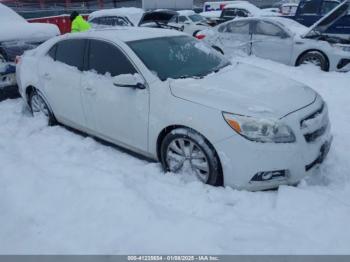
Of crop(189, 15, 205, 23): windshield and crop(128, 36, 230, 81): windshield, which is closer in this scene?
crop(128, 36, 230, 81): windshield

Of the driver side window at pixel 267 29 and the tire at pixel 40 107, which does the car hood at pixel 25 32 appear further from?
the driver side window at pixel 267 29

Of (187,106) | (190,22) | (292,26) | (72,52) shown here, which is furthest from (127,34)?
(190,22)

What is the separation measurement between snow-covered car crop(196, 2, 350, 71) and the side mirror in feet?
20.6

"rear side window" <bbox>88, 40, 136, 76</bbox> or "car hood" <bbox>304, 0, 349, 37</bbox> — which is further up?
"car hood" <bbox>304, 0, 349, 37</bbox>

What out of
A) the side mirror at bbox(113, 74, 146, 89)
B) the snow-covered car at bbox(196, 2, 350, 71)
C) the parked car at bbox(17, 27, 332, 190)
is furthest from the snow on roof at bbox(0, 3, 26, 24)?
the side mirror at bbox(113, 74, 146, 89)

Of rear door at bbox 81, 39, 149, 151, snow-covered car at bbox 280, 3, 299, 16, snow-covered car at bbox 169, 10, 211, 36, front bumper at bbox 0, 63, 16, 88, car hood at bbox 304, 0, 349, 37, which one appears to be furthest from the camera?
snow-covered car at bbox 280, 3, 299, 16

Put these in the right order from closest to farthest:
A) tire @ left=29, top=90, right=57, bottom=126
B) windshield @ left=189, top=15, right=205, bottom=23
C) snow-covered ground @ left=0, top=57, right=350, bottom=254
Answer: snow-covered ground @ left=0, top=57, right=350, bottom=254 → tire @ left=29, top=90, right=57, bottom=126 → windshield @ left=189, top=15, right=205, bottom=23

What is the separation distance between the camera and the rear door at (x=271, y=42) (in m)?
8.80

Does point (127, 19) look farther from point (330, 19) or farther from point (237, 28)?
point (330, 19)

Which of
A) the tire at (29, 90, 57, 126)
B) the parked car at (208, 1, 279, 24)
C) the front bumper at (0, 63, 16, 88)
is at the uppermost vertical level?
the parked car at (208, 1, 279, 24)

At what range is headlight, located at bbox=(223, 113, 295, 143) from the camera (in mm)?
3041

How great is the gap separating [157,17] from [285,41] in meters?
8.22

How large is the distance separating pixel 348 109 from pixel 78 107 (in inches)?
176

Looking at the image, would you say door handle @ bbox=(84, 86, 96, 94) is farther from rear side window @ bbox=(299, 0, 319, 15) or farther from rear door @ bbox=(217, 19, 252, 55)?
rear side window @ bbox=(299, 0, 319, 15)
